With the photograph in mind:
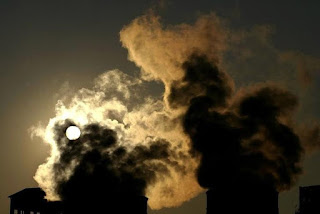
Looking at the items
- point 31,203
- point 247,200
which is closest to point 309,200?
point 247,200

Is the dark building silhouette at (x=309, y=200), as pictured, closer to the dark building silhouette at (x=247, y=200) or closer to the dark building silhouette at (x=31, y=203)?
the dark building silhouette at (x=247, y=200)

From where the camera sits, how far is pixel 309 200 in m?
36.3

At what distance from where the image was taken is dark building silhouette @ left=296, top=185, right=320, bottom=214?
3600 centimetres

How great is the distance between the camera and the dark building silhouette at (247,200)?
121ft

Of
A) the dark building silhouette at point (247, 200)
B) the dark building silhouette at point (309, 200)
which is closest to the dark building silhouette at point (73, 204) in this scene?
the dark building silhouette at point (247, 200)

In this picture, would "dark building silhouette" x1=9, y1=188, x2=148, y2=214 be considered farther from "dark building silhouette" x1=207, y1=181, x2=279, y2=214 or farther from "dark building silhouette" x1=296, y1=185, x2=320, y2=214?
"dark building silhouette" x1=296, y1=185, x2=320, y2=214

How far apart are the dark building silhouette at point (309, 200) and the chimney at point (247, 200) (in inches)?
67.8

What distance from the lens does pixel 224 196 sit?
1491 inches

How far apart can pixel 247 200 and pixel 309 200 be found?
12.6ft

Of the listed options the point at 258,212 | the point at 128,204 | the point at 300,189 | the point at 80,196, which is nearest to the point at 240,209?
the point at 258,212

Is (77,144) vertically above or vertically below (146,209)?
above

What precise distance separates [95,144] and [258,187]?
48.2 feet

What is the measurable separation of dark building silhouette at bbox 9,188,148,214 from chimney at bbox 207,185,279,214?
765 centimetres

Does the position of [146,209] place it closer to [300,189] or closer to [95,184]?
[95,184]
